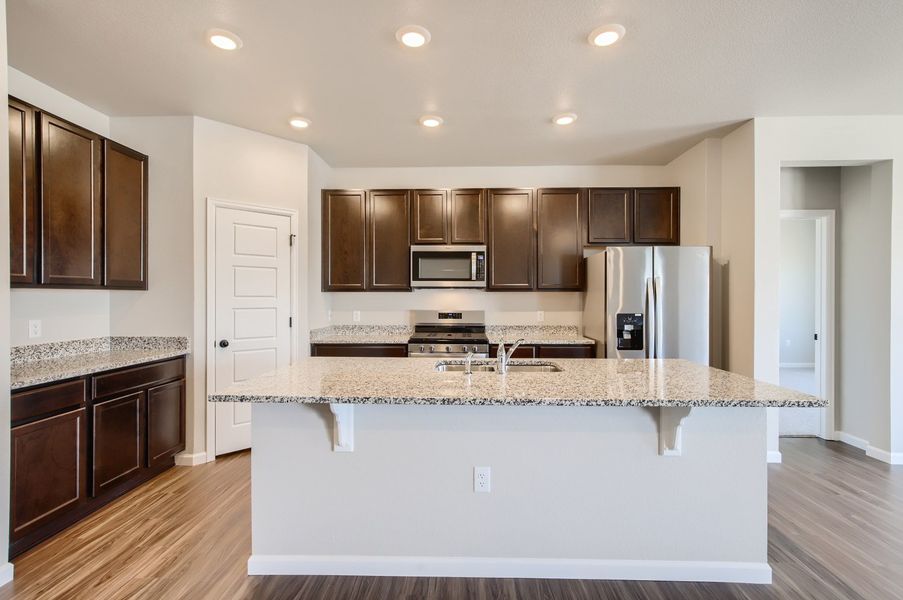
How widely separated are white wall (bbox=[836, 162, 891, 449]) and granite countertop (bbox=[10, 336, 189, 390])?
5.53 meters

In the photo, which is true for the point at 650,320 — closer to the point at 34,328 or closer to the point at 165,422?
the point at 165,422

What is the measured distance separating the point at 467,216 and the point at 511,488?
9.54ft

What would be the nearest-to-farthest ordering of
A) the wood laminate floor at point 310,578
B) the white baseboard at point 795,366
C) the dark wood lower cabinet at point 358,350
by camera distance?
the wood laminate floor at point 310,578
the dark wood lower cabinet at point 358,350
the white baseboard at point 795,366

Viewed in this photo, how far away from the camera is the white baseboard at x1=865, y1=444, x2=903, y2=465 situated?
10.4 feet

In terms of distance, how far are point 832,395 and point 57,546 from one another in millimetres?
5742

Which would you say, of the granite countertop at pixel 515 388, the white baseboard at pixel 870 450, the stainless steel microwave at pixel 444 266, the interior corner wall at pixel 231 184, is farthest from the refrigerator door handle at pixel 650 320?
the interior corner wall at pixel 231 184

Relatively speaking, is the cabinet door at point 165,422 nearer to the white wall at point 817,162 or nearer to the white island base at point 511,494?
the white island base at point 511,494

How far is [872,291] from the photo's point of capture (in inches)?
131

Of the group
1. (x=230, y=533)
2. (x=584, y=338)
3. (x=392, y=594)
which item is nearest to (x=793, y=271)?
(x=584, y=338)

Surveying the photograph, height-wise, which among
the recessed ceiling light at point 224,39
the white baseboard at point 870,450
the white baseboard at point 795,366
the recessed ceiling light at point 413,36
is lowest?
the white baseboard at point 870,450

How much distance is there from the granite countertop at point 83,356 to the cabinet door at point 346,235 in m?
1.53

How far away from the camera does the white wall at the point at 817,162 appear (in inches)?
124

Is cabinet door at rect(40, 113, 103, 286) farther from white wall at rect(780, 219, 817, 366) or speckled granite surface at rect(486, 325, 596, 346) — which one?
white wall at rect(780, 219, 817, 366)

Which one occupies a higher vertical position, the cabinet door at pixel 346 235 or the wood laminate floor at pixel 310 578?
the cabinet door at pixel 346 235
